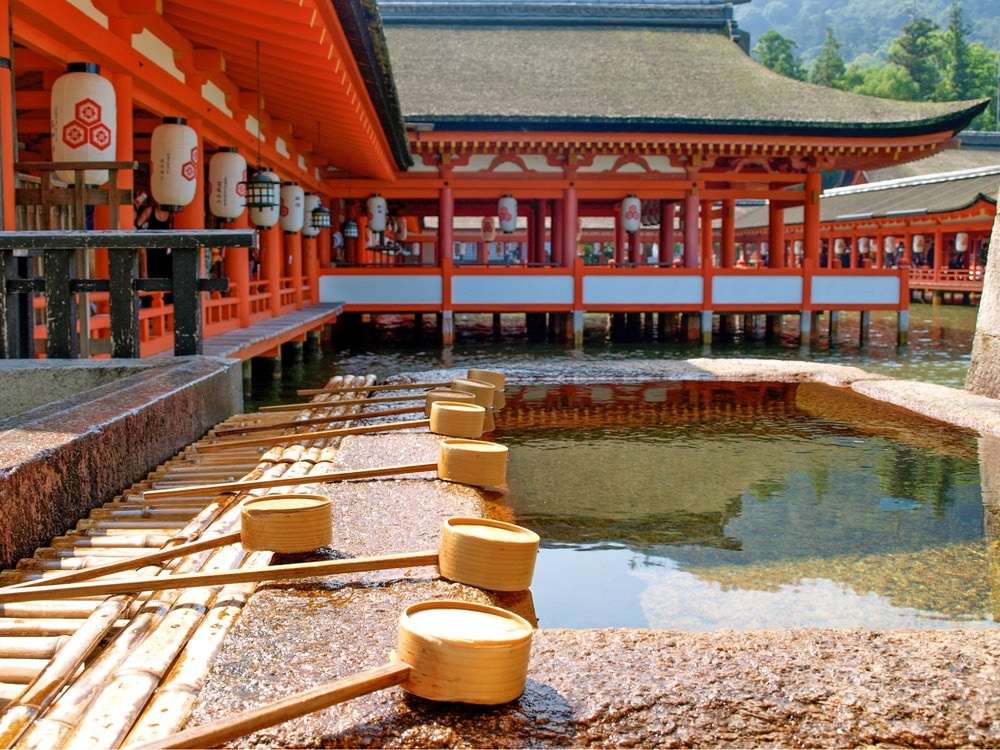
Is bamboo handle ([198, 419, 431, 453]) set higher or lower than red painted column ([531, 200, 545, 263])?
lower

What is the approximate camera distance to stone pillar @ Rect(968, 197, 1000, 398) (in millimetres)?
9789

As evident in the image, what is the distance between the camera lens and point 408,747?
2.40 m

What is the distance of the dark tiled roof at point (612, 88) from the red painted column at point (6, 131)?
12037 millimetres

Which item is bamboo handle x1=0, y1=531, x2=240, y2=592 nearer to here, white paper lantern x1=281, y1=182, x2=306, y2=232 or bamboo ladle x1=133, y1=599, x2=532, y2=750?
bamboo ladle x1=133, y1=599, x2=532, y2=750

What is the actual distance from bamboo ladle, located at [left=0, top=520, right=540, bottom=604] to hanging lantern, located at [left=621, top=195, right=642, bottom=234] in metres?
17.0

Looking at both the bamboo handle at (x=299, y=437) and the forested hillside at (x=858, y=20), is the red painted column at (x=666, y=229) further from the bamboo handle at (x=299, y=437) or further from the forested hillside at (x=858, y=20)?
the forested hillside at (x=858, y=20)

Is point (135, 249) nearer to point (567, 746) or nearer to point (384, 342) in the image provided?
point (567, 746)

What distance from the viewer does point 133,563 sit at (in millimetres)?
3502

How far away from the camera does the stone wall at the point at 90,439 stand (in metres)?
3.68

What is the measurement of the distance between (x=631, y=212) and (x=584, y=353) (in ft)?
12.1

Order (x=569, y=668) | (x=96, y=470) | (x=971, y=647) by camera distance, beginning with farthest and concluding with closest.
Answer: (x=96, y=470), (x=971, y=647), (x=569, y=668)

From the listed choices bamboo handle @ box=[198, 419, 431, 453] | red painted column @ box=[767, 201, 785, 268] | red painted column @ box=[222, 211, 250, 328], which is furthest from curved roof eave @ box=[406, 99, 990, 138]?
bamboo handle @ box=[198, 419, 431, 453]

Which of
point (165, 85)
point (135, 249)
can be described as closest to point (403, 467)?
point (135, 249)

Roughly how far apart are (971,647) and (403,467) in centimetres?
285
